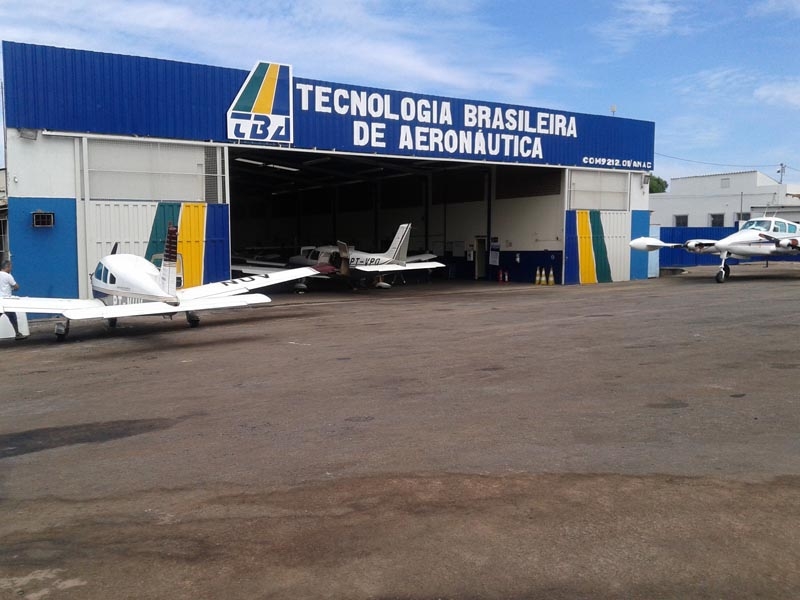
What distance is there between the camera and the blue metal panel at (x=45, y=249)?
18.4 meters

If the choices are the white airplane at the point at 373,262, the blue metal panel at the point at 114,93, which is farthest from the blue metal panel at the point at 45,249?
the white airplane at the point at 373,262

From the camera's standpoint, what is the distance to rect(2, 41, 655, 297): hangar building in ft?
61.3

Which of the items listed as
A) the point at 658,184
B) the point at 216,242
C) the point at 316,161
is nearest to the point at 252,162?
the point at 316,161

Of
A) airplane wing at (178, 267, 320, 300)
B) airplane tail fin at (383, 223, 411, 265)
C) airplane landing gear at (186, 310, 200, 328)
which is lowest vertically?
airplane landing gear at (186, 310, 200, 328)

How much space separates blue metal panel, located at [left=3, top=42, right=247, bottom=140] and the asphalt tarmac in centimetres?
979

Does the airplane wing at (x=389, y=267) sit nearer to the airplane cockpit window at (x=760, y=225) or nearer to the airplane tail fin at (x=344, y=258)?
the airplane tail fin at (x=344, y=258)

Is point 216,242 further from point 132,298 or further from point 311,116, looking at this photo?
point 132,298

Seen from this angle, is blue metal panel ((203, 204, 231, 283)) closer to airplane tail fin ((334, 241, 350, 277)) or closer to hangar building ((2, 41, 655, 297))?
hangar building ((2, 41, 655, 297))

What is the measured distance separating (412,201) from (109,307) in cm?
2643

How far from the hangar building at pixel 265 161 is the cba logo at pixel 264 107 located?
34 millimetres

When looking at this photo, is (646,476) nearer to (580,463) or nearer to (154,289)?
(580,463)

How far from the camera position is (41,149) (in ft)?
61.1

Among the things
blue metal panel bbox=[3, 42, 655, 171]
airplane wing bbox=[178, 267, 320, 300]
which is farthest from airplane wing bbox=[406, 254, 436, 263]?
airplane wing bbox=[178, 267, 320, 300]

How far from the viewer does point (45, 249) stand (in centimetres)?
1872
